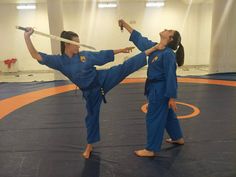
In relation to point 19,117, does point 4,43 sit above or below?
above

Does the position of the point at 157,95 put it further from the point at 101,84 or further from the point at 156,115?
the point at 101,84

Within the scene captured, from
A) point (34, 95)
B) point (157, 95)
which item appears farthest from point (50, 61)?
point (34, 95)

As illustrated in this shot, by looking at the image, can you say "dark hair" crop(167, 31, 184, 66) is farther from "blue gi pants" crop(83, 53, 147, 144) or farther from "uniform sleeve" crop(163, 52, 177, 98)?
"blue gi pants" crop(83, 53, 147, 144)

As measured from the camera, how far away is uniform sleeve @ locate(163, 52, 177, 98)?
2.51 m

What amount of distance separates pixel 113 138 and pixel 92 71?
39.7 inches

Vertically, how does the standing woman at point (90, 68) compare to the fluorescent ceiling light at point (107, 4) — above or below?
below

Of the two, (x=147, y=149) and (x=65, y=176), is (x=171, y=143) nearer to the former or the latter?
(x=147, y=149)

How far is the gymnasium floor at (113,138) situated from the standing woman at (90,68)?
35cm

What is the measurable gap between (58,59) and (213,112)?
8.81 feet

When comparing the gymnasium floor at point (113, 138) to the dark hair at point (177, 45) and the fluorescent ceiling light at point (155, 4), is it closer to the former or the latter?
the dark hair at point (177, 45)

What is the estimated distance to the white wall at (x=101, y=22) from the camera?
428 inches

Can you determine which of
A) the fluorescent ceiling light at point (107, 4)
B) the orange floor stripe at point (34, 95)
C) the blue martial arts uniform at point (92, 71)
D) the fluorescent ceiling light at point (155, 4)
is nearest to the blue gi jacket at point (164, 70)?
the blue martial arts uniform at point (92, 71)

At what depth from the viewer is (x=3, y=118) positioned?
4.14 meters

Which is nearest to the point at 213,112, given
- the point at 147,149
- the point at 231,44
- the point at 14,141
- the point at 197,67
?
the point at 147,149
